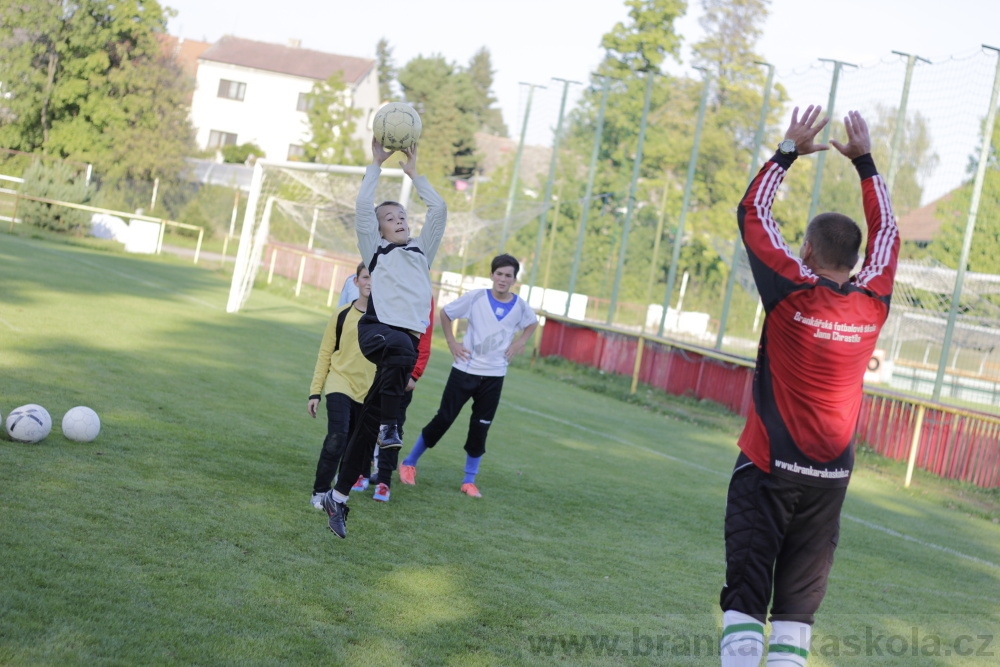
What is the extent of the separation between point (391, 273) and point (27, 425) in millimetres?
2860

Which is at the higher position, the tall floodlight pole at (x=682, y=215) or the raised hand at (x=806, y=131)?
the tall floodlight pole at (x=682, y=215)

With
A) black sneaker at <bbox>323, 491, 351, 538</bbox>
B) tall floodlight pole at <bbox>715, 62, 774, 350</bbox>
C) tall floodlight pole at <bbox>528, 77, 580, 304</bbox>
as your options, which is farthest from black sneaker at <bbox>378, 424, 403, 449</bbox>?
tall floodlight pole at <bbox>528, 77, 580, 304</bbox>

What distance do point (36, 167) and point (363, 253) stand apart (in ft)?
102

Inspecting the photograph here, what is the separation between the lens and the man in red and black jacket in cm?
378

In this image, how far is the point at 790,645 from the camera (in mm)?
3758

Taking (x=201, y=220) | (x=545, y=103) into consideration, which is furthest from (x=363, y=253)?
(x=201, y=220)

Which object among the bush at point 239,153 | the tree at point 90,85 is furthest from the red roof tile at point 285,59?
the tree at point 90,85

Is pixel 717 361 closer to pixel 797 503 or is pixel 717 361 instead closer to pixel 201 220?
pixel 797 503

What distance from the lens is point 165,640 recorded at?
13.1ft

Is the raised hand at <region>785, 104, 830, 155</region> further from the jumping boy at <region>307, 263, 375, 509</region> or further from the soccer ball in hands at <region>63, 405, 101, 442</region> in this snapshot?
the soccer ball in hands at <region>63, 405, 101, 442</region>

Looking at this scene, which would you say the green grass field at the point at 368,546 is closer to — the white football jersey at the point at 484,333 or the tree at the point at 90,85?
the white football jersey at the point at 484,333

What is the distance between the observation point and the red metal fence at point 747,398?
548 inches

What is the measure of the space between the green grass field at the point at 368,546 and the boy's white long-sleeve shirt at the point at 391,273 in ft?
4.61

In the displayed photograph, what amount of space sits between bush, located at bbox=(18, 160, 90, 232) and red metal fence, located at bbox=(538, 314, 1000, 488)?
58.5 feet
